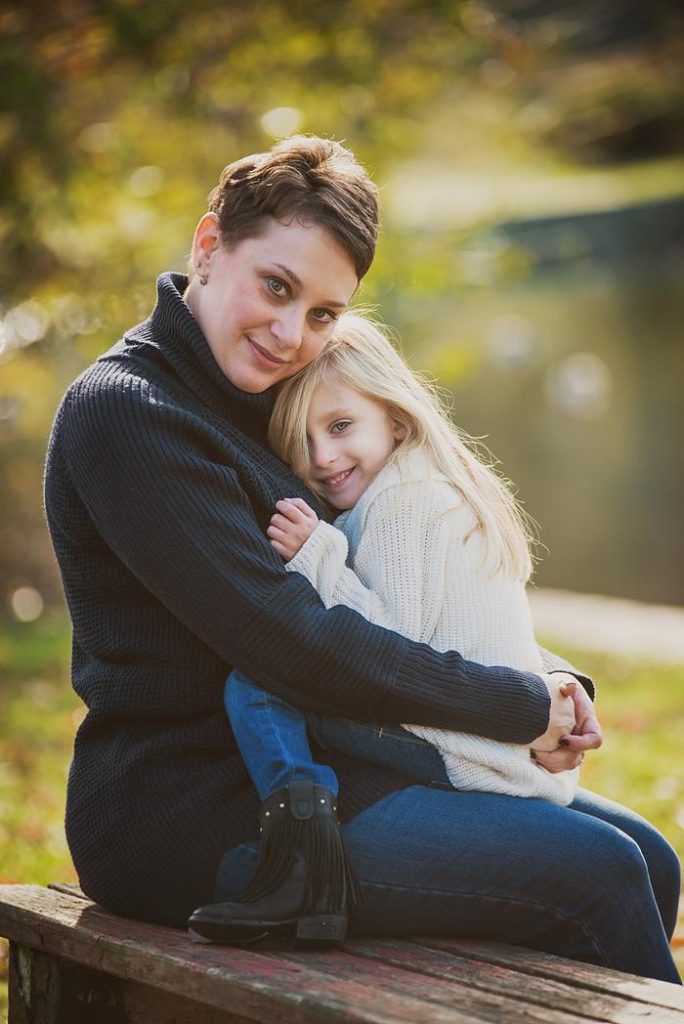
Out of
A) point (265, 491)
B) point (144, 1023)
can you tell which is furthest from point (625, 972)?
point (265, 491)

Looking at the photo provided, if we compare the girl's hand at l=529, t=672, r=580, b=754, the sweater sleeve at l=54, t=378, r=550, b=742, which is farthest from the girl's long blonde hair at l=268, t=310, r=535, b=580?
the sweater sleeve at l=54, t=378, r=550, b=742

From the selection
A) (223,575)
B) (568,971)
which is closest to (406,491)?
(223,575)

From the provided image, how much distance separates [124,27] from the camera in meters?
6.80

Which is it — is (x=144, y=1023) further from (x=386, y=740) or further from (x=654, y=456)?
(x=654, y=456)

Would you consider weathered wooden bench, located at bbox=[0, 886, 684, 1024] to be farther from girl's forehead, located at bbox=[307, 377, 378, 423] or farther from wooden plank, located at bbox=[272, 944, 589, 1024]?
girl's forehead, located at bbox=[307, 377, 378, 423]

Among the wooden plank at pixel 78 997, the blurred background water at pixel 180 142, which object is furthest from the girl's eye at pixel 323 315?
the blurred background water at pixel 180 142

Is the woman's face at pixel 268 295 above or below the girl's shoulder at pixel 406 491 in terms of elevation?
above

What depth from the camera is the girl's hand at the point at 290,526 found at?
2354mm

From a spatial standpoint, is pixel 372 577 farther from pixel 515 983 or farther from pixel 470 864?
pixel 515 983

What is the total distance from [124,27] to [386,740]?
18.0 ft

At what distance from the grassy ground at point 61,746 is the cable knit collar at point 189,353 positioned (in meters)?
1.58

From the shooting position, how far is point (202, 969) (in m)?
2.01

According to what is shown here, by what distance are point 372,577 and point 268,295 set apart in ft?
1.86

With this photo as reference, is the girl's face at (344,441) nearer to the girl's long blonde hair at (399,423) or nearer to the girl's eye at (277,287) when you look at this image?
the girl's long blonde hair at (399,423)
